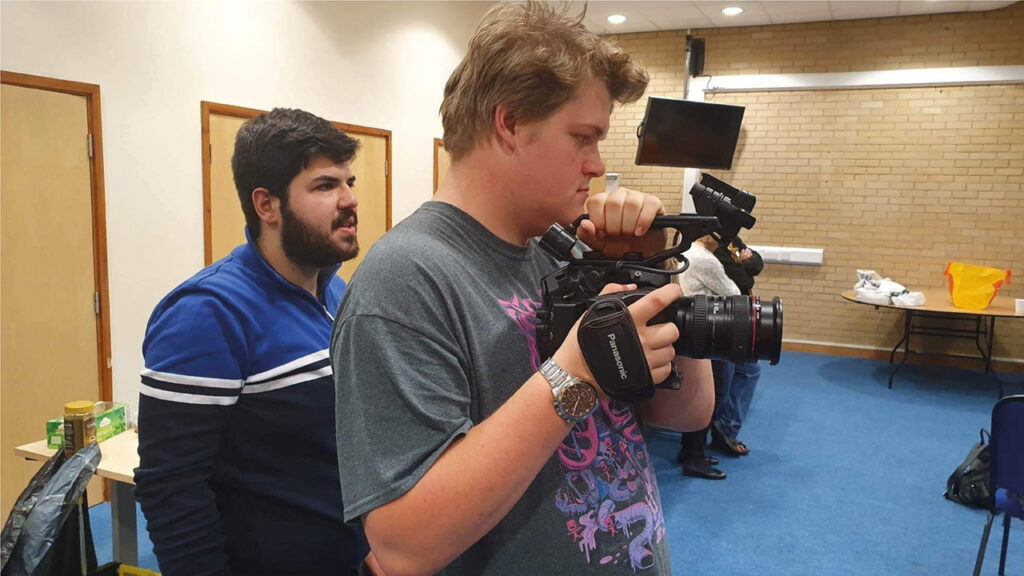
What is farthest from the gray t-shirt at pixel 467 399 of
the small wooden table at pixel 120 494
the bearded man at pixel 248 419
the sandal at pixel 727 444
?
the sandal at pixel 727 444

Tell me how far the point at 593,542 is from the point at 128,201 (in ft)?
10.7

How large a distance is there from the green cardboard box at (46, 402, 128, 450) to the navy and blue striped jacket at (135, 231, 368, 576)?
4.23ft

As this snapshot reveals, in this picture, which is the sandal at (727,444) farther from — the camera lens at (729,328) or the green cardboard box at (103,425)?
the camera lens at (729,328)

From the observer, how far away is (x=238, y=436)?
1.29 m

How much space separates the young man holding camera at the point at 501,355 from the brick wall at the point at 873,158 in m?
7.15

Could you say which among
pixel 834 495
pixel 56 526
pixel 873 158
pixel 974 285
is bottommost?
pixel 834 495

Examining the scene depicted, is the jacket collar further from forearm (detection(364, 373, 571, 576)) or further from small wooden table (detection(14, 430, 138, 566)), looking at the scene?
small wooden table (detection(14, 430, 138, 566))

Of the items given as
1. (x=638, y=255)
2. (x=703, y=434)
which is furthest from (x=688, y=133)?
(x=638, y=255)

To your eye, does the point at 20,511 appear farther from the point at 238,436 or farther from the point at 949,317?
the point at 949,317

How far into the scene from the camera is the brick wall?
671 centimetres

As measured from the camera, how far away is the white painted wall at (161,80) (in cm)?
303

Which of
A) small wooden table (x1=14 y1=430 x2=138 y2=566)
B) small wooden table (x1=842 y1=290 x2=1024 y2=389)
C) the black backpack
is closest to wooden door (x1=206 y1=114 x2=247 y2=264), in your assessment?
small wooden table (x1=14 y1=430 x2=138 y2=566)

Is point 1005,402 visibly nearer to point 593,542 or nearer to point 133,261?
point 593,542

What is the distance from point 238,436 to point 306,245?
0.46 m
